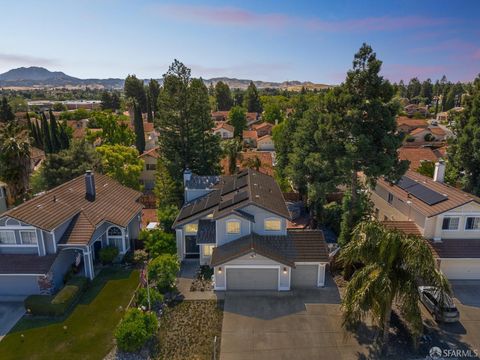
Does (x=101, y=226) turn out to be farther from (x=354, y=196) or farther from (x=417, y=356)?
(x=417, y=356)

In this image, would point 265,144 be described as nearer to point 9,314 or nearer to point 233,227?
point 233,227

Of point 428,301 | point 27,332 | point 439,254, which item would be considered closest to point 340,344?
point 428,301

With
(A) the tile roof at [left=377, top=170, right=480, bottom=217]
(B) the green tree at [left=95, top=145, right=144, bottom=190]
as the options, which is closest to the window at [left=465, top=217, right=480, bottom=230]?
(A) the tile roof at [left=377, top=170, right=480, bottom=217]

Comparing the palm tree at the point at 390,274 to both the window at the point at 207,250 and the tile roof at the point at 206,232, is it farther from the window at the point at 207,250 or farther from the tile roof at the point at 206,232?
the window at the point at 207,250

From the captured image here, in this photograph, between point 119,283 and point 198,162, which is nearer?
point 119,283

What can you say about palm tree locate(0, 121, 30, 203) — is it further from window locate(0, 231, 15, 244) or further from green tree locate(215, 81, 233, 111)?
green tree locate(215, 81, 233, 111)

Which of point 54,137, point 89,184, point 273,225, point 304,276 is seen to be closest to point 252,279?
point 304,276

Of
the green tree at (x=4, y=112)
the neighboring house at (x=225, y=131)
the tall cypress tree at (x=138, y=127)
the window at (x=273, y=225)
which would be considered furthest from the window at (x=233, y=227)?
the green tree at (x=4, y=112)
